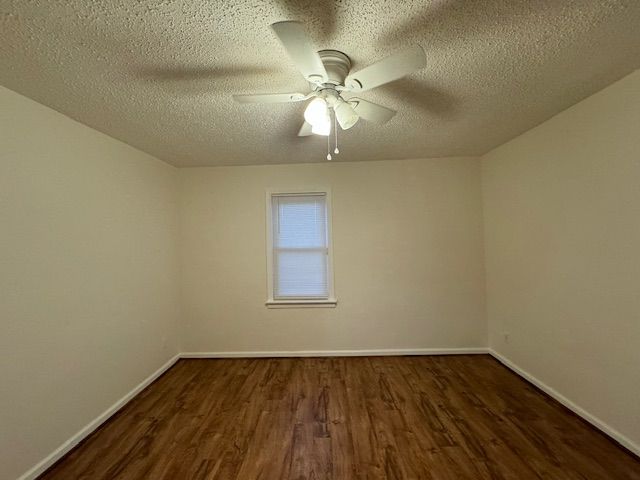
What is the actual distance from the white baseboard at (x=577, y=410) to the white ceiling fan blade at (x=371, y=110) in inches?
99.0

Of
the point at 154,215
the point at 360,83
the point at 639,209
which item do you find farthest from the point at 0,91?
the point at 639,209

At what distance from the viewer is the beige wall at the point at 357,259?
11.1 ft

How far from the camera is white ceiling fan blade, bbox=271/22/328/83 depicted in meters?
1.00

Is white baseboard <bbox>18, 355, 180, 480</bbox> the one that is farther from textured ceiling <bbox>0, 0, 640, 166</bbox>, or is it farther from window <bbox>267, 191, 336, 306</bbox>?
textured ceiling <bbox>0, 0, 640, 166</bbox>

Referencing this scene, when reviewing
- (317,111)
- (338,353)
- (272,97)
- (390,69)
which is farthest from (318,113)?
(338,353)

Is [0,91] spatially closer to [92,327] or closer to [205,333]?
[92,327]

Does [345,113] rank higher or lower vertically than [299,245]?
higher

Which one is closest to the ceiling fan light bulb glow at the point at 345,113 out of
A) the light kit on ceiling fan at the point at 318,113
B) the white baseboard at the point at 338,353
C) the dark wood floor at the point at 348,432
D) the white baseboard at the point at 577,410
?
the light kit on ceiling fan at the point at 318,113

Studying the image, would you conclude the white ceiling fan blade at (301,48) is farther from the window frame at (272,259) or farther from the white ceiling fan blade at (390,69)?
the window frame at (272,259)

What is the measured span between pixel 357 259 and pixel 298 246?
734mm

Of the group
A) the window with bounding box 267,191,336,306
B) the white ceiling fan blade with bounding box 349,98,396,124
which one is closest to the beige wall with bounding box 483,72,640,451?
the white ceiling fan blade with bounding box 349,98,396,124

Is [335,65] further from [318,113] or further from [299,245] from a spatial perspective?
[299,245]

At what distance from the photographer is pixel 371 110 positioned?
1.66m

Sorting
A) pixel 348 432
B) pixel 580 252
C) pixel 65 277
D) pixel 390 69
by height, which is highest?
pixel 390 69
